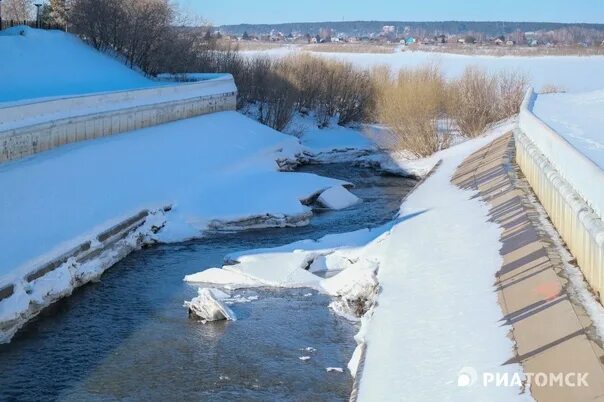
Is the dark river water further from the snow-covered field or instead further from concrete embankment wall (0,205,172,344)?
the snow-covered field

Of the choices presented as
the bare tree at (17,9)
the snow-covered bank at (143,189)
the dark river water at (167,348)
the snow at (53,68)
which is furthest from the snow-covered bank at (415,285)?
the bare tree at (17,9)

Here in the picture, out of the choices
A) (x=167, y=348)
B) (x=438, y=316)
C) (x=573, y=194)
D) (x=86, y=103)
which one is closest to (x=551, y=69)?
(x=86, y=103)

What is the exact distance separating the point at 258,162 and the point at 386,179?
484cm

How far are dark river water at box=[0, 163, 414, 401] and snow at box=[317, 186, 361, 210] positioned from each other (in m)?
7.60

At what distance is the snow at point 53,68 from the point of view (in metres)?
29.4

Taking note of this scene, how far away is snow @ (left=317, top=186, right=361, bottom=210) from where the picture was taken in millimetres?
23472

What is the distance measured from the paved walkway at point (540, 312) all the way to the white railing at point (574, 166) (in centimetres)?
95

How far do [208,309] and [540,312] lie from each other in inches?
219

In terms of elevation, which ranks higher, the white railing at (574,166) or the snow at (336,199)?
the white railing at (574,166)

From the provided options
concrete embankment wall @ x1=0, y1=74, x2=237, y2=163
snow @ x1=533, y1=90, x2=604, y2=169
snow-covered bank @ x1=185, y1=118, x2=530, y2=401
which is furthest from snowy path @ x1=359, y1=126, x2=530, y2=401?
concrete embankment wall @ x1=0, y1=74, x2=237, y2=163

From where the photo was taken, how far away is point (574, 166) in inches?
448

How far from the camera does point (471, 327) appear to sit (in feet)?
33.1

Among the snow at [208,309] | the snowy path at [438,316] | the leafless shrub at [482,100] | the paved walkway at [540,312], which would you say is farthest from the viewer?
the leafless shrub at [482,100]

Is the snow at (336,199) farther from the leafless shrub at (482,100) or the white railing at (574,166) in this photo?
the leafless shrub at (482,100)
